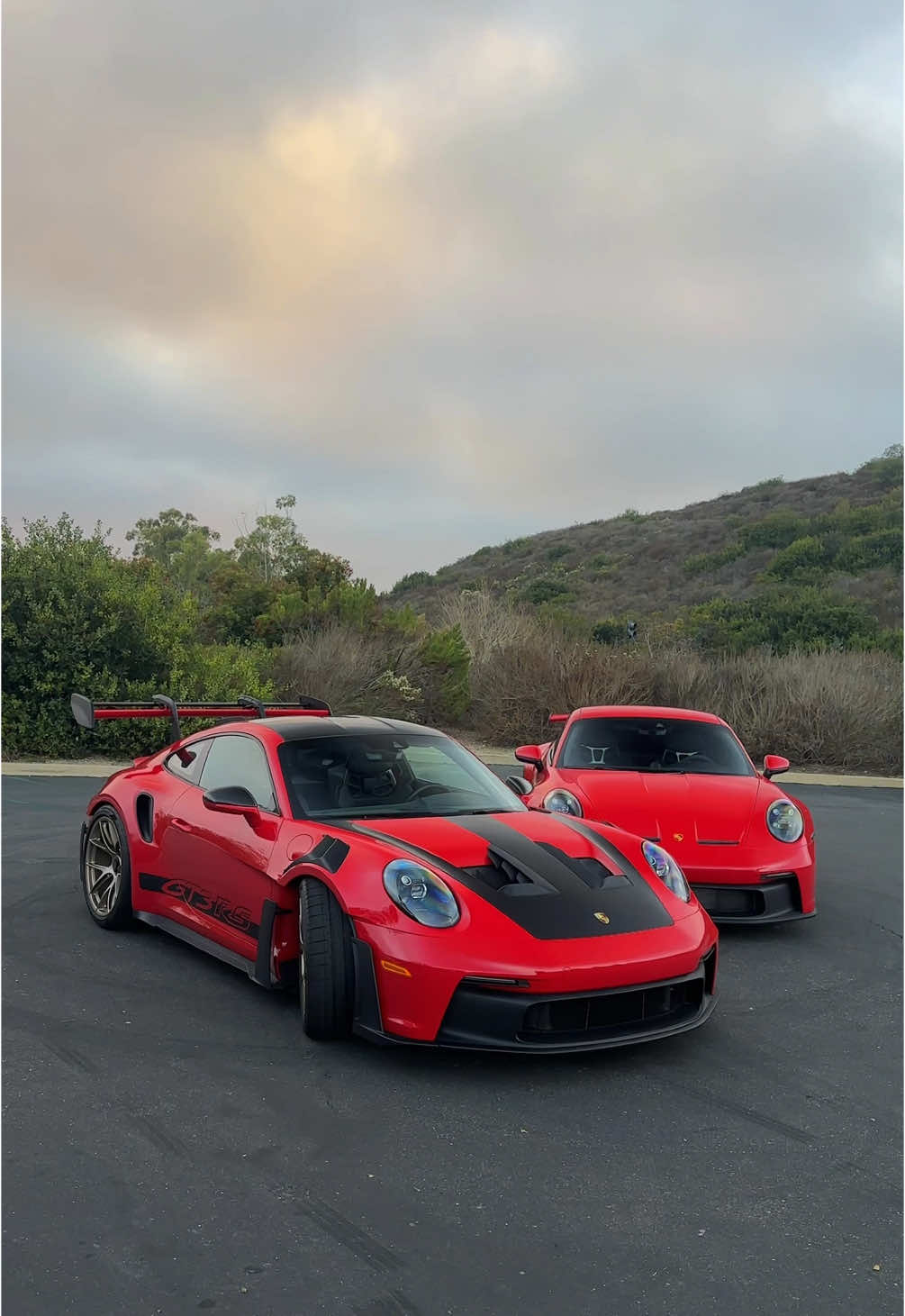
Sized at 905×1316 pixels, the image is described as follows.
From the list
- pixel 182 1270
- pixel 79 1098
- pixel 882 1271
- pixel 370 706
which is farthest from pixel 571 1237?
pixel 370 706

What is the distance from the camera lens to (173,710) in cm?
751

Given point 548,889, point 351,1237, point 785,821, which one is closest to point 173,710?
point 548,889

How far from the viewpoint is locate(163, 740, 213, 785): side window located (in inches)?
269

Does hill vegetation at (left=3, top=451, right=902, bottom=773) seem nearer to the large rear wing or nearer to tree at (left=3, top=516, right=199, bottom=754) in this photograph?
tree at (left=3, top=516, right=199, bottom=754)

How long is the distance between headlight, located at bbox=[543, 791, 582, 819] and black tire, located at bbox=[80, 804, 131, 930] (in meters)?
2.79

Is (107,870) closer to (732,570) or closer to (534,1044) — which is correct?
(534,1044)

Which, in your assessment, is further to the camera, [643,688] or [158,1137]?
[643,688]

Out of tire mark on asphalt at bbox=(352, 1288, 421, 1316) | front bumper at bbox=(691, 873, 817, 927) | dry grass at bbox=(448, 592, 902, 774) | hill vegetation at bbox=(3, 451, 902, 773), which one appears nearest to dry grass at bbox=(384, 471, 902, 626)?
hill vegetation at bbox=(3, 451, 902, 773)

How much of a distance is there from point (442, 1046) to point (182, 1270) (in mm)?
1620

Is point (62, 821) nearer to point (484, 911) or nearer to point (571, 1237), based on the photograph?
point (484, 911)

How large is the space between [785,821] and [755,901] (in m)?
0.64

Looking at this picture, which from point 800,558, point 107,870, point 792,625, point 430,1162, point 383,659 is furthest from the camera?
point 800,558

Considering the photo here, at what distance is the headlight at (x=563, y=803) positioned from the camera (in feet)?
26.4

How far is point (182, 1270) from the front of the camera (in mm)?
3193
